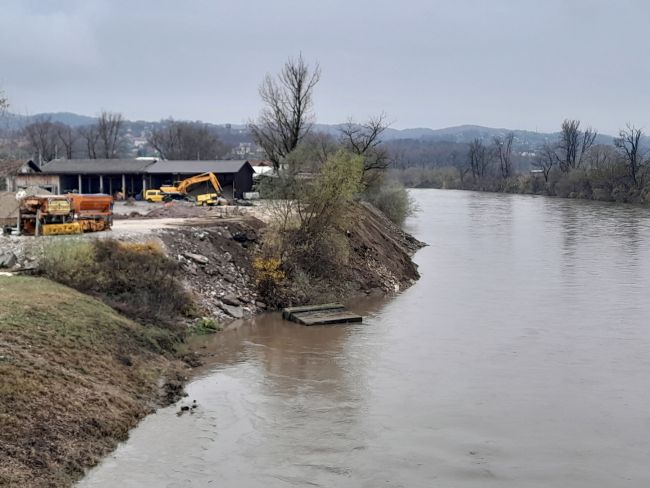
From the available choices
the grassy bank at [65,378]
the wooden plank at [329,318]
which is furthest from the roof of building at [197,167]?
the grassy bank at [65,378]

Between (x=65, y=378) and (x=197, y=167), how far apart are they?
48356mm

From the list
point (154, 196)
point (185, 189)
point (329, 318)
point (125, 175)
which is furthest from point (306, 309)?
point (125, 175)

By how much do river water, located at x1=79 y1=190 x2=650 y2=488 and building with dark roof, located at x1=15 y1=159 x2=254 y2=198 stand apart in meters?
32.4

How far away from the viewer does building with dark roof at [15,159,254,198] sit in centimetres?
5991

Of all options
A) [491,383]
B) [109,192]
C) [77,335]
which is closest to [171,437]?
[77,335]

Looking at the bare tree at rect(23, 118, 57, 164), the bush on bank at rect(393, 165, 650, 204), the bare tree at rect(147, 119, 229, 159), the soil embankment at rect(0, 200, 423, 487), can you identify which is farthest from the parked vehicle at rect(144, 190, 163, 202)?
the bush on bank at rect(393, 165, 650, 204)

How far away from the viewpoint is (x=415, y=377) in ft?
60.1

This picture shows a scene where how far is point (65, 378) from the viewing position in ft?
47.4

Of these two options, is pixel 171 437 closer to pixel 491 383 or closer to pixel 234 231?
pixel 491 383

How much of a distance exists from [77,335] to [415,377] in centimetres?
871

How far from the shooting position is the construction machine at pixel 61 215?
87.0 ft

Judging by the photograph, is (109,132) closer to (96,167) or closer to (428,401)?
(96,167)

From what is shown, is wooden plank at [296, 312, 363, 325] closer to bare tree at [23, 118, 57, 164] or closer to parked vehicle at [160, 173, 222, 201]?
parked vehicle at [160, 173, 222, 201]

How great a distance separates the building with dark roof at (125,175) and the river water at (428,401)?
106 ft
